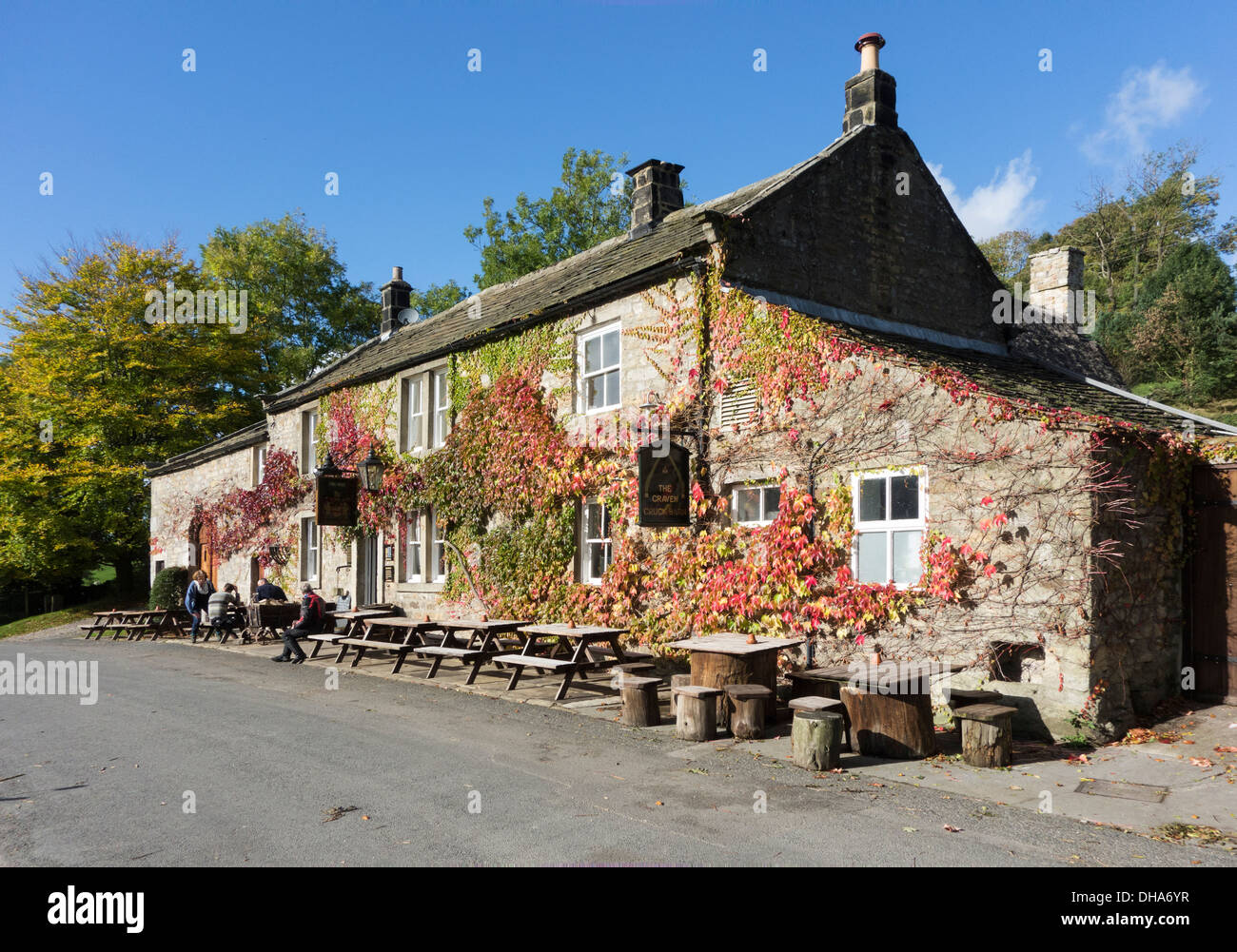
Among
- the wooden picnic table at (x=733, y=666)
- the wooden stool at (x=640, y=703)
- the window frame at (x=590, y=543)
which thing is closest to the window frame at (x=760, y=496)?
the wooden picnic table at (x=733, y=666)

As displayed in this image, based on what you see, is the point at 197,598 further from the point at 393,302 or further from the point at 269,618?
the point at 393,302

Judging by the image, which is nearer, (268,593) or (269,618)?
(268,593)

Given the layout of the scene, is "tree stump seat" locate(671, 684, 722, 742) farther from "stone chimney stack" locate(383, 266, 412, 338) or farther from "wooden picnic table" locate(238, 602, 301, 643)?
"stone chimney stack" locate(383, 266, 412, 338)

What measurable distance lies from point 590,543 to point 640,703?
4909 millimetres

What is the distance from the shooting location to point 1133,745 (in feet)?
26.8

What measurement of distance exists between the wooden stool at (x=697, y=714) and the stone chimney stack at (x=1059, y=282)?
53.4 ft

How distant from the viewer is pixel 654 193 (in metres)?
16.2

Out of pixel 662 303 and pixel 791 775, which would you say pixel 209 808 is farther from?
pixel 662 303

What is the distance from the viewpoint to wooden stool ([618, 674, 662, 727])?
31.3 ft

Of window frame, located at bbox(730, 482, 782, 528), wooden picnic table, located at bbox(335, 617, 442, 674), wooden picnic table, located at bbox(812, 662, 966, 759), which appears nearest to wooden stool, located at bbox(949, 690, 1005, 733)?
wooden picnic table, located at bbox(812, 662, 966, 759)

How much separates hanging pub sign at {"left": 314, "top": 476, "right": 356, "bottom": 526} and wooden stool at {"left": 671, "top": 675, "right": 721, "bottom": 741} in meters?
12.4

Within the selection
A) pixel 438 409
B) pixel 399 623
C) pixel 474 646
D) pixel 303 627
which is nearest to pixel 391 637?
pixel 303 627
